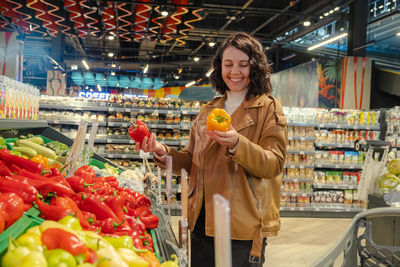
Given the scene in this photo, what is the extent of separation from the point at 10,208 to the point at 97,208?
0.46 metres

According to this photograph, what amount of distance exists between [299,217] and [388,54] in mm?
10678

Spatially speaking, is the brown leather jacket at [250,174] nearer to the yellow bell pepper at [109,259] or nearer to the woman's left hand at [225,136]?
the woman's left hand at [225,136]

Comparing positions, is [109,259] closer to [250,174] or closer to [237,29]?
[250,174]

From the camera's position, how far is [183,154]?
213cm

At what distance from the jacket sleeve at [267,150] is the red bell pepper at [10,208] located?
888 mm

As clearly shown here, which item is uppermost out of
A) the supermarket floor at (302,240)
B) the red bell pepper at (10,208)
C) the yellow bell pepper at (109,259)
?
the red bell pepper at (10,208)

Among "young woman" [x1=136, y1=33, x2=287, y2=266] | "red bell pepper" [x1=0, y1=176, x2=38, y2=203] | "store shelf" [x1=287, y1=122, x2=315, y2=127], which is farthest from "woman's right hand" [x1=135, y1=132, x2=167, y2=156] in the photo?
"store shelf" [x1=287, y1=122, x2=315, y2=127]

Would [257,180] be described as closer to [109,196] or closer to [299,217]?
[109,196]

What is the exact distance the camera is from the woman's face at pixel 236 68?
186 cm

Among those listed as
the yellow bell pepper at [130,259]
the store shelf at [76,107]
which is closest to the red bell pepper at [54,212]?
the yellow bell pepper at [130,259]

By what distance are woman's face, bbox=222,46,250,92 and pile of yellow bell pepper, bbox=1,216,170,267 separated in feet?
3.57

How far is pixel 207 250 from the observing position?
193 cm

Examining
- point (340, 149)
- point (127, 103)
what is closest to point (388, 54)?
point (340, 149)

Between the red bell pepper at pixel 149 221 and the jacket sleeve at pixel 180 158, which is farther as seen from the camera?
the jacket sleeve at pixel 180 158
